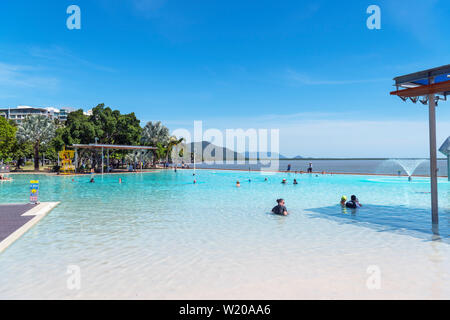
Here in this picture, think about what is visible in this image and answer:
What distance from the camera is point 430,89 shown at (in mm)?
9484

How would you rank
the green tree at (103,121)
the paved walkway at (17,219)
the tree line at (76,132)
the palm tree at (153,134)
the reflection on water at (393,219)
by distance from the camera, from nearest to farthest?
the paved walkway at (17,219) → the reflection on water at (393,219) → the tree line at (76,132) → the green tree at (103,121) → the palm tree at (153,134)

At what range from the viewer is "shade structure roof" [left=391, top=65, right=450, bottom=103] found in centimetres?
912

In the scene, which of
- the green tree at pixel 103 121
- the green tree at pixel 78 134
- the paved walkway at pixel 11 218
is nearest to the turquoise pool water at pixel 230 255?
the paved walkway at pixel 11 218

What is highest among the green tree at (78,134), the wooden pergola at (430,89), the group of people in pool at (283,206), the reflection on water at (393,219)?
the green tree at (78,134)

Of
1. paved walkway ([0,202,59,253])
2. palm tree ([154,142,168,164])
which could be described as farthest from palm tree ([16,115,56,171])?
paved walkway ([0,202,59,253])

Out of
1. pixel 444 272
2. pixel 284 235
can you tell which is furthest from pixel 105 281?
pixel 444 272

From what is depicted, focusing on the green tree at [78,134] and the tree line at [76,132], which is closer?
the green tree at [78,134]

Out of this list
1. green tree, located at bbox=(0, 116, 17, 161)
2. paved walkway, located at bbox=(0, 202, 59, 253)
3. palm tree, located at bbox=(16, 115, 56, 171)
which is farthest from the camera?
palm tree, located at bbox=(16, 115, 56, 171)

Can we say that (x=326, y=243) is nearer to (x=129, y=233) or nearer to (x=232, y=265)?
(x=232, y=265)

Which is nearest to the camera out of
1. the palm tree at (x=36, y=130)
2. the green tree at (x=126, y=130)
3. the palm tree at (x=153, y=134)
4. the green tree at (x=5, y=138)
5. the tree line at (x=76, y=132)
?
the tree line at (x=76, y=132)

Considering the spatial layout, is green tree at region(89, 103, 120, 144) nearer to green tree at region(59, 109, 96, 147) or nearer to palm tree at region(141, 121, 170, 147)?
green tree at region(59, 109, 96, 147)

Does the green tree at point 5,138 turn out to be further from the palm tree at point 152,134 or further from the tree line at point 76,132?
the palm tree at point 152,134

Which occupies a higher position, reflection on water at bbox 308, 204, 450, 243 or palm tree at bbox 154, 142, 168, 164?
palm tree at bbox 154, 142, 168, 164

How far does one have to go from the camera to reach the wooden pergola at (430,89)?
9242 mm
